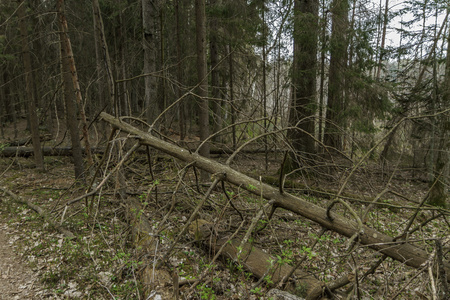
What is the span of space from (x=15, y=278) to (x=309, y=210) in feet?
15.9

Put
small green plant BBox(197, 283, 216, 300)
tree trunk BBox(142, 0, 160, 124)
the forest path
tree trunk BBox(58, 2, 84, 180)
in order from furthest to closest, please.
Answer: tree trunk BBox(142, 0, 160, 124) < tree trunk BBox(58, 2, 84, 180) < the forest path < small green plant BBox(197, 283, 216, 300)

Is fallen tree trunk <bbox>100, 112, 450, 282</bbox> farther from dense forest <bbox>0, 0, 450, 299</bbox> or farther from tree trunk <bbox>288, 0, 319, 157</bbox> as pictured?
tree trunk <bbox>288, 0, 319, 157</bbox>

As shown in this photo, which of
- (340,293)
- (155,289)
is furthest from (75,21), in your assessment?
(340,293)

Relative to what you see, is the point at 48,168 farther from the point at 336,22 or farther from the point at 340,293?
the point at 336,22

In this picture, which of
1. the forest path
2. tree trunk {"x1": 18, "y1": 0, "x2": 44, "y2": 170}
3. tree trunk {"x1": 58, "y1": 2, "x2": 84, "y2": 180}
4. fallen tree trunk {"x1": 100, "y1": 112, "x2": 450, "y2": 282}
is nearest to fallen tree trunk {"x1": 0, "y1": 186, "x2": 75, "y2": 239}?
the forest path

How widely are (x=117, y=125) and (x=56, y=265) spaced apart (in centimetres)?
268

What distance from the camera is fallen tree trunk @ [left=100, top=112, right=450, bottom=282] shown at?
3766 mm

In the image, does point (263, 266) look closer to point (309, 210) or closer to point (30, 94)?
point (309, 210)

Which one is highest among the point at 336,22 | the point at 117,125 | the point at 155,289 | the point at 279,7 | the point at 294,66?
the point at 279,7

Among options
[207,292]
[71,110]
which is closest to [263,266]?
[207,292]

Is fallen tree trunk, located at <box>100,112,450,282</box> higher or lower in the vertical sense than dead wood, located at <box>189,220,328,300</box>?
higher

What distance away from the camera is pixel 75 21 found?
14.5 m

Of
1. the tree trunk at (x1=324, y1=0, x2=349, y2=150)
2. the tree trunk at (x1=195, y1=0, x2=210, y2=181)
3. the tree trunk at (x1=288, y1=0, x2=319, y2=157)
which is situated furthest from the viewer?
the tree trunk at (x1=324, y1=0, x2=349, y2=150)

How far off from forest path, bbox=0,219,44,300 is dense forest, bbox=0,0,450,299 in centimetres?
24
